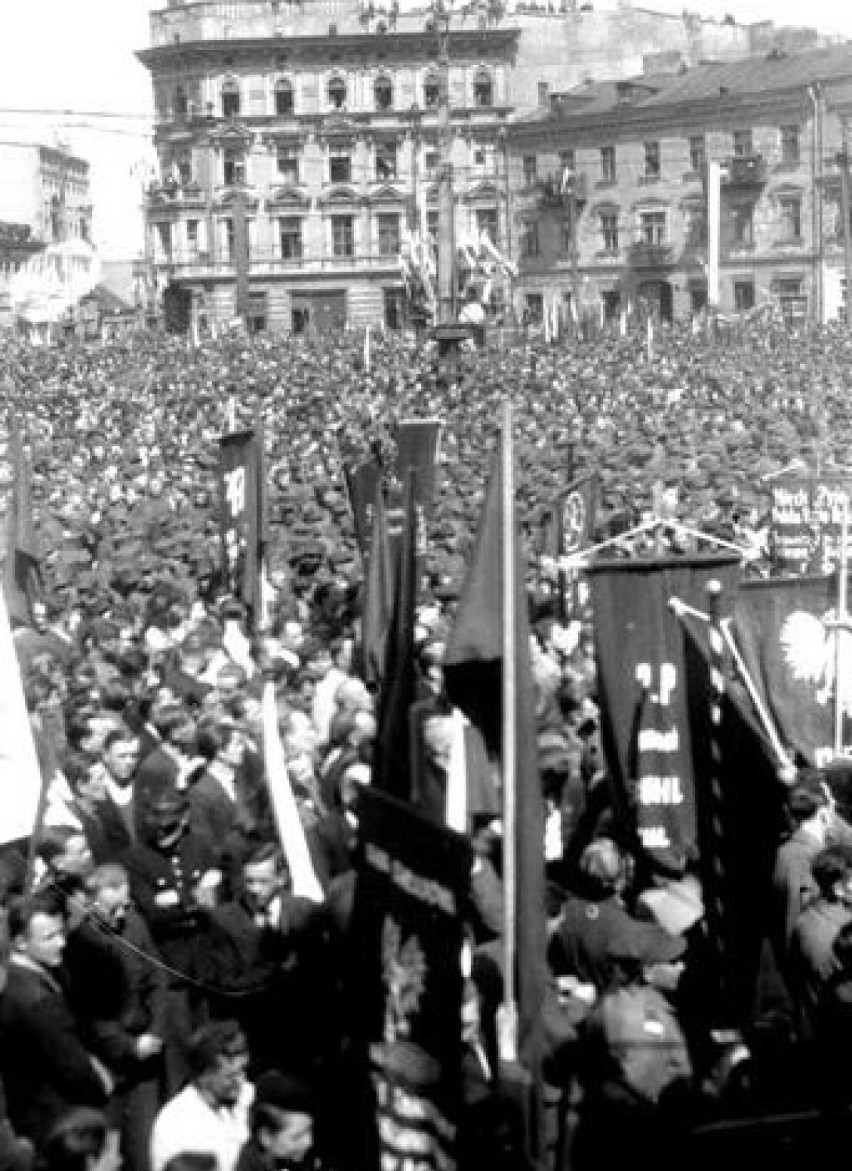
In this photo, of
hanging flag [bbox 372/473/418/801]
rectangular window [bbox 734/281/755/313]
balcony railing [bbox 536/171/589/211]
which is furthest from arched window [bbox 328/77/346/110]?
hanging flag [bbox 372/473/418/801]

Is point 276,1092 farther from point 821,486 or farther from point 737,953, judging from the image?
point 821,486

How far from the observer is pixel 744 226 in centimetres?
7262

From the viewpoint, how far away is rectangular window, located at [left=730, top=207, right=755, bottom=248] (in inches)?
2847

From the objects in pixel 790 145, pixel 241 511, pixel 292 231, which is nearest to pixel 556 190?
pixel 790 145

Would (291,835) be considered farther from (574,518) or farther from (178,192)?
(178,192)

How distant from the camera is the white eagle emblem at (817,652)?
907 cm

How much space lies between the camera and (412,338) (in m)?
47.3

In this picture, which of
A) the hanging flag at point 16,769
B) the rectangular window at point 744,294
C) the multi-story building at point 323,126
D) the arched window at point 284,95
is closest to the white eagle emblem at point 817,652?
the hanging flag at point 16,769

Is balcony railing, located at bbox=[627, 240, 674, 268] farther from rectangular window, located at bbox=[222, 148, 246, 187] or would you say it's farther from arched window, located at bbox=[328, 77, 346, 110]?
rectangular window, located at bbox=[222, 148, 246, 187]

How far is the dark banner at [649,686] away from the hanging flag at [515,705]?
82 centimetres

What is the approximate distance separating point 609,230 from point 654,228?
2.16 m

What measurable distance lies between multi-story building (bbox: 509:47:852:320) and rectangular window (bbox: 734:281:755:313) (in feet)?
0.15

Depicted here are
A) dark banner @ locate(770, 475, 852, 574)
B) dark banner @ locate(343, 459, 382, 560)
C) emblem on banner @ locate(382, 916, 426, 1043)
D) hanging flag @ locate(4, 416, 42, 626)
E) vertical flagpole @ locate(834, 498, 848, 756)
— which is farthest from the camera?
dark banner @ locate(343, 459, 382, 560)

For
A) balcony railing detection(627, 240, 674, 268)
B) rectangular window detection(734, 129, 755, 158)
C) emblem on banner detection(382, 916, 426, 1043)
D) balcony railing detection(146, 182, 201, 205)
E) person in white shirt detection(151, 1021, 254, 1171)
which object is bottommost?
person in white shirt detection(151, 1021, 254, 1171)
